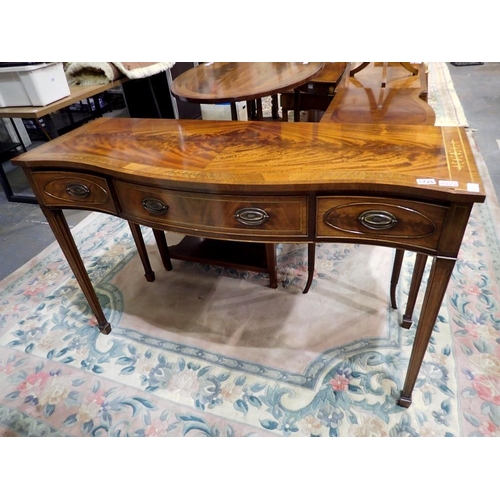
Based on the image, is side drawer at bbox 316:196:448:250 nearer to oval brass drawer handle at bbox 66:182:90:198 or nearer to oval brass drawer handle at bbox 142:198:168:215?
oval brass drawer handle at bbox 142:198:168:215

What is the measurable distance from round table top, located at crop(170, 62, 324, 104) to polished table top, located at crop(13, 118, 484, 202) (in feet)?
1.14

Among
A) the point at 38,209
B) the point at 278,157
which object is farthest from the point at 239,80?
the point at 38,209

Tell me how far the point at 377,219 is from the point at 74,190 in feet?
2.99

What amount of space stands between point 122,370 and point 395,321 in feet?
3.60

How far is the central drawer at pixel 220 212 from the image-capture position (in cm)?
88

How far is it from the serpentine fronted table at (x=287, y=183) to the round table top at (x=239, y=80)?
15.0 inches

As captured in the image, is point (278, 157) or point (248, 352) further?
point (248, 352)

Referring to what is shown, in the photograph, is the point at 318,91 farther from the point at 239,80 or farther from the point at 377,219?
the point at 377,219

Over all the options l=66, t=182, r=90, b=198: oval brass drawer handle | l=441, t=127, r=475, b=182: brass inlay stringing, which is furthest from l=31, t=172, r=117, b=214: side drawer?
l=441, t=127, r=475, b=182: brass inlay stringing

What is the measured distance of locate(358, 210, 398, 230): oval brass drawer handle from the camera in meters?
0.83

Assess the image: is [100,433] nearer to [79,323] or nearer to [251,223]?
[79,323]

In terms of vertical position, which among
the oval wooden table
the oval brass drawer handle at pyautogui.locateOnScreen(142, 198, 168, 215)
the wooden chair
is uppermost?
Result: the oval wooden table

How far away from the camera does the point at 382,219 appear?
0.84 m

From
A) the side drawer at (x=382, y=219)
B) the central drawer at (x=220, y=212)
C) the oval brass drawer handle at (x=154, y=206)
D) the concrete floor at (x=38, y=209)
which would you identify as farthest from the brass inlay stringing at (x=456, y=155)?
the concrete floor at (x=38, y=209)
